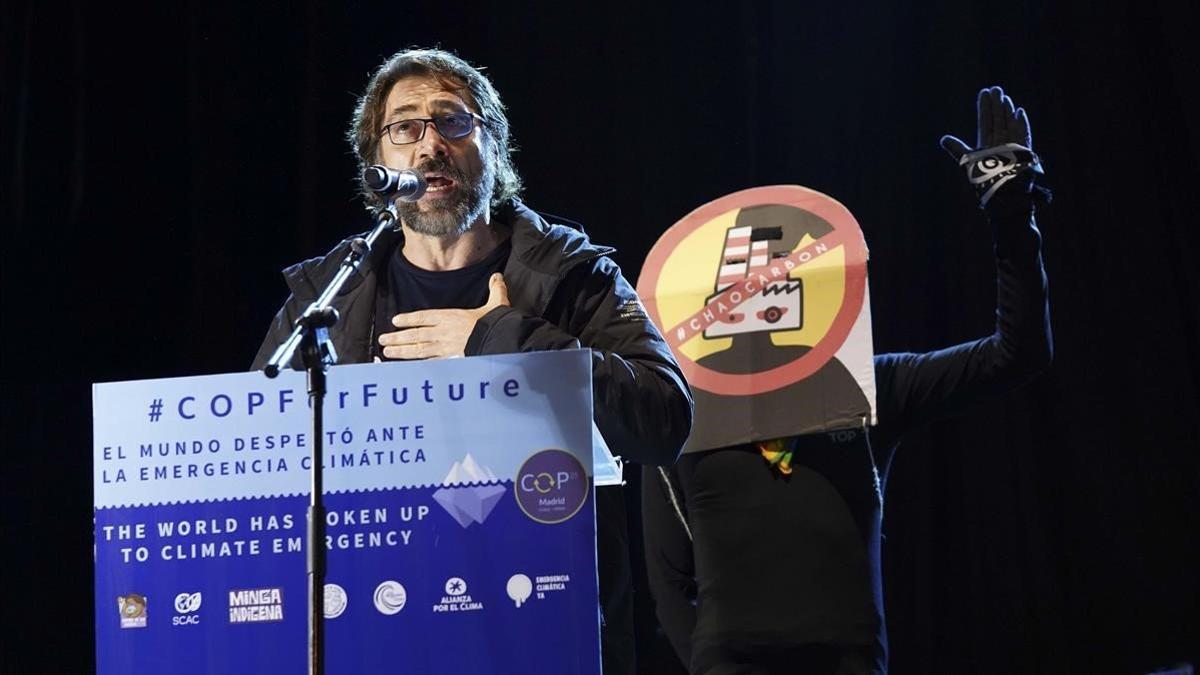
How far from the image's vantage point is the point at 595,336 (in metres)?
2.21

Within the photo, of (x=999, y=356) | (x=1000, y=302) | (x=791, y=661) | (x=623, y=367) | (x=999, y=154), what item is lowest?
(x=791, y=661)

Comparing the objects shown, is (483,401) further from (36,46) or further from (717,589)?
(36,46)

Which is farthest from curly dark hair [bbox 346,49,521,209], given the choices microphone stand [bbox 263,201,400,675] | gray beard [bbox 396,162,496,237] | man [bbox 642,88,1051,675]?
man [bbox 642,88,1051,675]

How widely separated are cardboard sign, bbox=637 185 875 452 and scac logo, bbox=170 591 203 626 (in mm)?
1782

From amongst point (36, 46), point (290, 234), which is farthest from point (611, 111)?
point (36, 46)

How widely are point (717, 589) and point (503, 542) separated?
5.52 ft

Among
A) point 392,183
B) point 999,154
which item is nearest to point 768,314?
point 999,154

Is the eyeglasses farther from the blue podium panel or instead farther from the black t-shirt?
the blue podium panel

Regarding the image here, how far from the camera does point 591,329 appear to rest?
2223 millimetres

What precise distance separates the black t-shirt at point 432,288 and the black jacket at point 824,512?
3.70 ft

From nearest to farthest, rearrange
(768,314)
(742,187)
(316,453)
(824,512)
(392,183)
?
(316,453) < (392,183) < (824,512) < (768,314) < (742,187)

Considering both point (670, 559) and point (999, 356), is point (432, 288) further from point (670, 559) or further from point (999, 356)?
point (999, 356)

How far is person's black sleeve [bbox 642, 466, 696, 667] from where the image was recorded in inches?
132

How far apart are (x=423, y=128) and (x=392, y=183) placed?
0.48 metres
